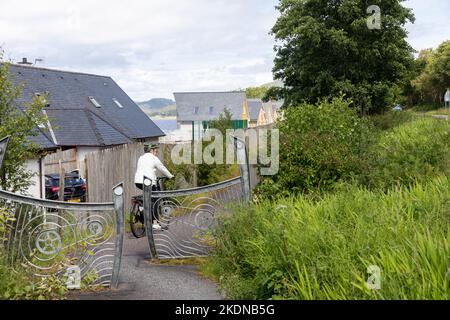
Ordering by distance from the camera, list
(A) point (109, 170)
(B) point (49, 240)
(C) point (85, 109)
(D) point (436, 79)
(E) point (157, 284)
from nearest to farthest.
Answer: (B) point (49, 240) → (E) point (157, 284) → (A) point (109, 170) → (C) point (85, 109) → (D) point (436, 79)

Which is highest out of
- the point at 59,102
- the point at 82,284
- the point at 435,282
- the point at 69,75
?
the point at 69,75

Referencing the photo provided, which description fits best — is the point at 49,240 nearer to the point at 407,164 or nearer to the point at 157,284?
the point at 157,284

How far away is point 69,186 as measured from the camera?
54.9 ft

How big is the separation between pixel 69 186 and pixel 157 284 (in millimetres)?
11101

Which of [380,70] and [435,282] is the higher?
[380,70]

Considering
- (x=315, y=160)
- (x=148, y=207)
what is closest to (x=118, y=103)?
(x=315, y=160)

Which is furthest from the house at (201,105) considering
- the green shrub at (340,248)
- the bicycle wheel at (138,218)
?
the green shrub at (340,248)

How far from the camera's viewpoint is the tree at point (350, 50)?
27.0 m

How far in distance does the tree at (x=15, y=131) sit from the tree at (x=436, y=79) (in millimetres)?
53599

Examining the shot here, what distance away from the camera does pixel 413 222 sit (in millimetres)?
5445
